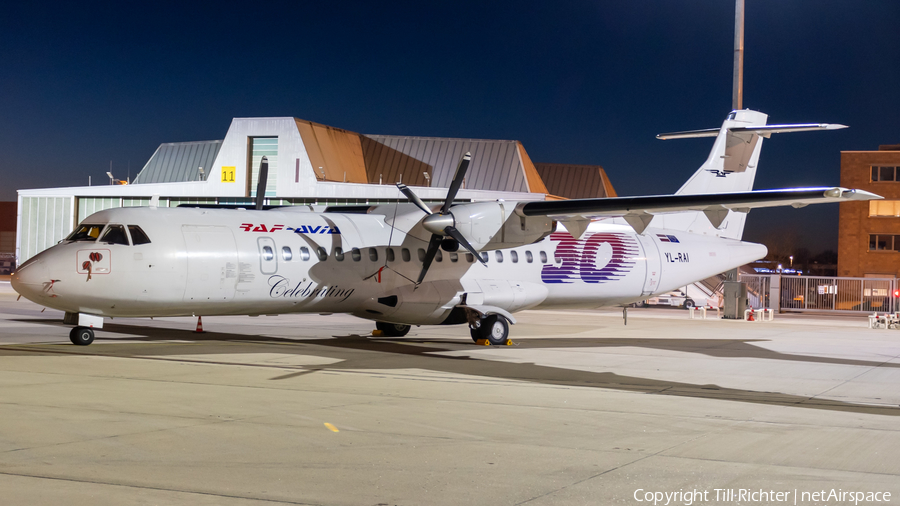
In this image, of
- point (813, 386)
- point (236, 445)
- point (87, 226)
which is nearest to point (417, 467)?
point (236, 445)

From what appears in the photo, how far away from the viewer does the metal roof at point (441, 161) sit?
158 ft

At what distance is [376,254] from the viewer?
17016mm

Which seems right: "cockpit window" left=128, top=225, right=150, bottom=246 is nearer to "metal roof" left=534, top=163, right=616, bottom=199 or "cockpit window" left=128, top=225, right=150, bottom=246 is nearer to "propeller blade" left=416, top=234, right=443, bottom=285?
"propeller blade" left=416, top=234, right=443, bottom=285

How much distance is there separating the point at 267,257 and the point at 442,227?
A: 11.8 ft

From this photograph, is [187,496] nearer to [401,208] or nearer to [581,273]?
[401,208]

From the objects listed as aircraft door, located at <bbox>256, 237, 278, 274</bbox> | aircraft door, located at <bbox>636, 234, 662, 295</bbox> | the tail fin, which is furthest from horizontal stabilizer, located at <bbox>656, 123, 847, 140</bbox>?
aircraft door, located at <bbox>256, 237, 278, 274</bbox>

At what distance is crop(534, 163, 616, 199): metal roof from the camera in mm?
61156

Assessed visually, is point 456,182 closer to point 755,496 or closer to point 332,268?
point 332,268

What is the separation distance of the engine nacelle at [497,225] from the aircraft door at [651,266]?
3.98 meters

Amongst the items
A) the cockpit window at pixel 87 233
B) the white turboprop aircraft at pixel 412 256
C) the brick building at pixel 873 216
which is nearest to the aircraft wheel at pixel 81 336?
the white turboprop aircraft at pixel 412 256

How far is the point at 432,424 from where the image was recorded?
8.29m

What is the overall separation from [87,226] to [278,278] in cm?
362

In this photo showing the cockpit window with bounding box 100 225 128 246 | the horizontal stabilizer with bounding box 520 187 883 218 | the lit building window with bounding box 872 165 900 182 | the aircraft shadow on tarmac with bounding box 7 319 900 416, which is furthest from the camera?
the lit building window with bounding box 872 165 900 182

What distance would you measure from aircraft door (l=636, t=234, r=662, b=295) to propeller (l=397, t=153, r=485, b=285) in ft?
18.0
